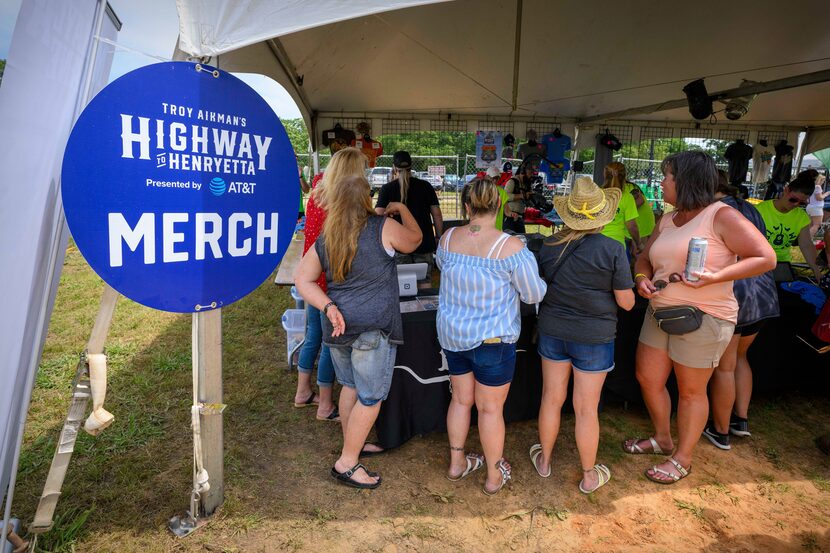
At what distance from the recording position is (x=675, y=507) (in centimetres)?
213

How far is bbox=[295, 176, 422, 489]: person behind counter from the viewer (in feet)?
6.30

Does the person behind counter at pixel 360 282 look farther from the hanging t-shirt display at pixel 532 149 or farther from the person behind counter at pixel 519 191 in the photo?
the hanging t-shirt display at pixel 532 149

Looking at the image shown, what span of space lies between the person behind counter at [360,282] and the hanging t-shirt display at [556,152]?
5.69m

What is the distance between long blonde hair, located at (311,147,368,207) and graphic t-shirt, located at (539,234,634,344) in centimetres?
90

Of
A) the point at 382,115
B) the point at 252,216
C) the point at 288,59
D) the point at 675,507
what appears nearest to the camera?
the point at 252,216

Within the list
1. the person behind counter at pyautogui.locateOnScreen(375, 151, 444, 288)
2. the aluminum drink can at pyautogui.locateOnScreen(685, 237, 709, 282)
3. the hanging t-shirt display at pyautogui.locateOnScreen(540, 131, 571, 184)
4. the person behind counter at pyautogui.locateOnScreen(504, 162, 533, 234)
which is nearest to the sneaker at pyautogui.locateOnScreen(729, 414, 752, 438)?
the aluminum drink can at pyautogui.locateOnScreen(685, 237, 709, 282)

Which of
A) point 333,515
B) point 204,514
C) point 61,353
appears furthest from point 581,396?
point 61,353

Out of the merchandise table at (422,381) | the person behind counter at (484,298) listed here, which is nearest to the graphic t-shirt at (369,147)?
the merchandise table at (422,381)

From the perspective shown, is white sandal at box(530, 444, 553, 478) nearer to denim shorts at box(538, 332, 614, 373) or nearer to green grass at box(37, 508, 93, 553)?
denim shorts at box(538, 332, 614, 373)

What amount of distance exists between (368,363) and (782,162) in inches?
365

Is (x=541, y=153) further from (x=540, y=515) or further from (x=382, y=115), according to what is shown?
(x=540, y=515)

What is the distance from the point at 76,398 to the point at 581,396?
196 centimetres

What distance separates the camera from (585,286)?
77.0 inches

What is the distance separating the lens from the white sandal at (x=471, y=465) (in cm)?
230
